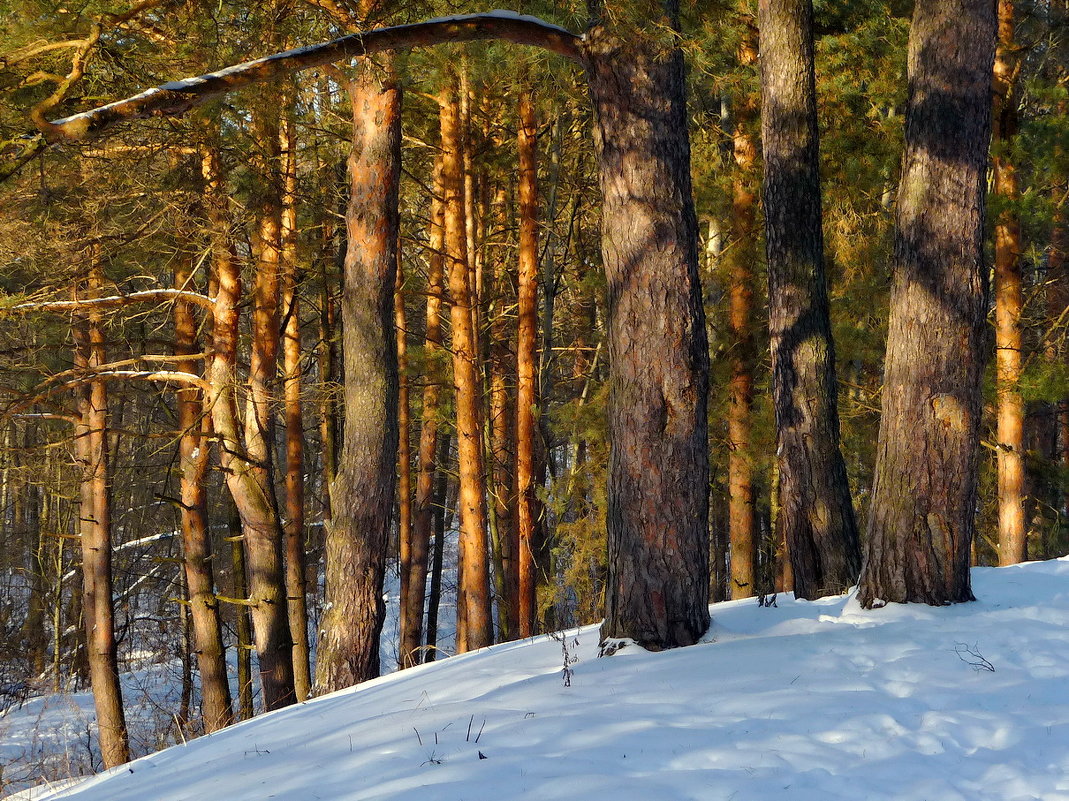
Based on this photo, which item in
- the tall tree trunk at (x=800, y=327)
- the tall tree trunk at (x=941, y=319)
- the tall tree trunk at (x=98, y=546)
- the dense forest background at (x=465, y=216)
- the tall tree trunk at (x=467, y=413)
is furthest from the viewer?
the tall tree trunk at (x=98, y=546)

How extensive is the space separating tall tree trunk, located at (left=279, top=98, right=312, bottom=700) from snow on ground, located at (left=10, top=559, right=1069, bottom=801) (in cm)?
622

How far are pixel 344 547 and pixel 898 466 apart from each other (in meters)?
4.27

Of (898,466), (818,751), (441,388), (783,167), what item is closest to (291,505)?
(441,388)

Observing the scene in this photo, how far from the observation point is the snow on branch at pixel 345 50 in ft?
15.6

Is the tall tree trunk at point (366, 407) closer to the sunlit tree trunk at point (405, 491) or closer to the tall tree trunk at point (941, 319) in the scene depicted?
the tall tree trunk at point (941, 319)

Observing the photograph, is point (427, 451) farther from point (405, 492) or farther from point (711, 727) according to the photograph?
point (711, 727)

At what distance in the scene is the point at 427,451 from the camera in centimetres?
1434

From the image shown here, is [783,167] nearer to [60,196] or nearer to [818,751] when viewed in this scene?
[818,751]

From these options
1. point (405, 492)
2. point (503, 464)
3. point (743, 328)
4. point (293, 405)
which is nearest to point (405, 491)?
point (405, 492)

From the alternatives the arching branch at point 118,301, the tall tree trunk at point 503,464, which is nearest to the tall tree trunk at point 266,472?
the arching branch at point 118,301

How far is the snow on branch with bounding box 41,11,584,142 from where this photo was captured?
4761 mm

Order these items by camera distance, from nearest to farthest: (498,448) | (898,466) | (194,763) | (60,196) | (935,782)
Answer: (935,782)
(194,763)
(898,466)
(60,196)
(498,448)

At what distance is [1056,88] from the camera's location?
10.1m

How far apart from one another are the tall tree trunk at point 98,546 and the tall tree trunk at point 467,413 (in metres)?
4.58
